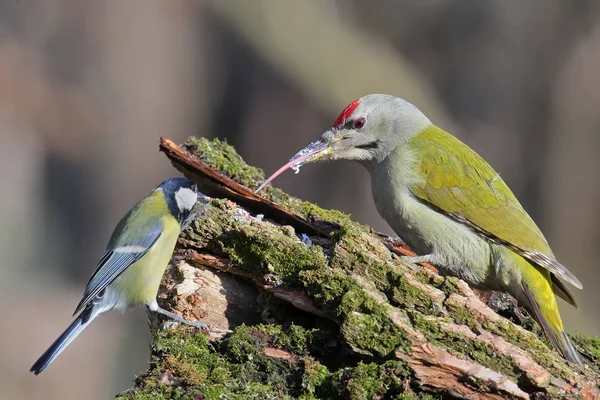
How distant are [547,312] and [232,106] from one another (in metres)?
10.5

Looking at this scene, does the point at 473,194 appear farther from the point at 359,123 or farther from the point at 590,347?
the point at 590,347

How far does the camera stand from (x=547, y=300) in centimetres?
480

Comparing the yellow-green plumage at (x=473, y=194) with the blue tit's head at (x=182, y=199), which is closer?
the blue tit's head at (x=182, y=199)

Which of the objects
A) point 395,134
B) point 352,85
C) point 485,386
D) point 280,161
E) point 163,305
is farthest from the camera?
point 280,161

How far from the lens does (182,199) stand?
16.6ft

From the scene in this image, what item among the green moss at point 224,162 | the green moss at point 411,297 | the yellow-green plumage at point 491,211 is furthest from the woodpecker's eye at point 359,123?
the green moss at point 411,297

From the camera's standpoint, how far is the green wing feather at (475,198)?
16.2 ft

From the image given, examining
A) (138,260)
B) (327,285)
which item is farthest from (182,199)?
(327,285)

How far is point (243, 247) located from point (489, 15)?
9.13m

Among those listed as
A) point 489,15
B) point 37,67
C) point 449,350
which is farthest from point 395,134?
point 37,67

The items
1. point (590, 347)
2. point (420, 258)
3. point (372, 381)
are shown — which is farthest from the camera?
point (420, 258)

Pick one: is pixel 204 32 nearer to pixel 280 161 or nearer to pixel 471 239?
pixel 280 161

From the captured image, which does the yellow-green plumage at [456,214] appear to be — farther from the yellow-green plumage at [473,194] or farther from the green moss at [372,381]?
the green moss at [372,381]

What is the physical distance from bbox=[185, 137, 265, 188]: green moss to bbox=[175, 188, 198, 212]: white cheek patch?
387mm
